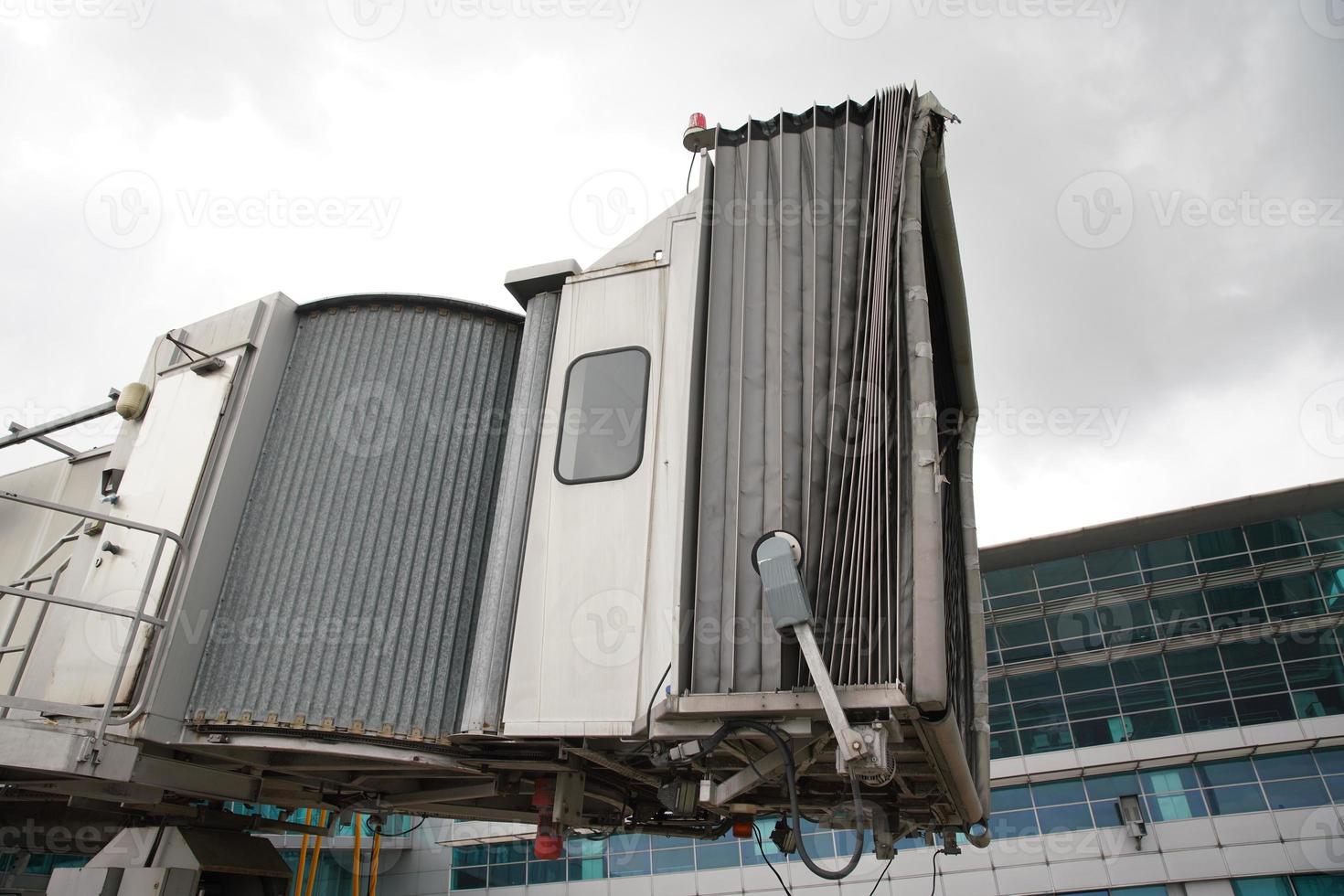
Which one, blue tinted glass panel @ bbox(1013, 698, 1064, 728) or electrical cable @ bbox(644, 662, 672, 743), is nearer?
electrical cable @ bbox(644, 662, 672, 743)

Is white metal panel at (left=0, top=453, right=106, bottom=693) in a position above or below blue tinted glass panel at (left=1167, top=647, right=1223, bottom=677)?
below

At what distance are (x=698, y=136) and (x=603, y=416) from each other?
100 inches

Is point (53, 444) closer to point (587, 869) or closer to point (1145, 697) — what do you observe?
point (587, 869)

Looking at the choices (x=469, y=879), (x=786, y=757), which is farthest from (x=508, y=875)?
(x=786, y=757)

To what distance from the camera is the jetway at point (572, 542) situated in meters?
5.69

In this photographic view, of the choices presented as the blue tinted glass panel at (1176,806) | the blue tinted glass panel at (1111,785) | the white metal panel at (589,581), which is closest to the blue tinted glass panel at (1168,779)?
the blue tinted glass panel at (1176,806)

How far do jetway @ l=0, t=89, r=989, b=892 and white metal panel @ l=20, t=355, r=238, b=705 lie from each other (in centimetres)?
3

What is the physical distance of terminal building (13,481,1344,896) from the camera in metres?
27.7

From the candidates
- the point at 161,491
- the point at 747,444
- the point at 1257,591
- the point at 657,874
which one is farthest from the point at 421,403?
the point at 1257,591

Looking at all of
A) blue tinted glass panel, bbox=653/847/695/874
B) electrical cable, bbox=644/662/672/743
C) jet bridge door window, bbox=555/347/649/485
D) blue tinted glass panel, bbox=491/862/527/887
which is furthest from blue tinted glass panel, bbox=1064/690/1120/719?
electrical cable, bbox=644/662/672/743

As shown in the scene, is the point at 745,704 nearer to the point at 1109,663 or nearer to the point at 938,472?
the point at 938,472

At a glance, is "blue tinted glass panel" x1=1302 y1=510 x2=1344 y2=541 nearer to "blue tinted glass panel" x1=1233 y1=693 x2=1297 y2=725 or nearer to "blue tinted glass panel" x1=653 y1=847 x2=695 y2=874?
"blue tinted glass panel" x1=1233 y1=693 x2=1297 y2=725

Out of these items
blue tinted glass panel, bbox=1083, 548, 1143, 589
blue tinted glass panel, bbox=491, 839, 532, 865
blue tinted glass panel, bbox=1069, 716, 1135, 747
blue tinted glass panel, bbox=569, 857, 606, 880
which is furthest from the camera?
blue tinted glass panel, bbox=491, 839, 532, 865

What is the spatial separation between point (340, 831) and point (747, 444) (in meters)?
33.9
